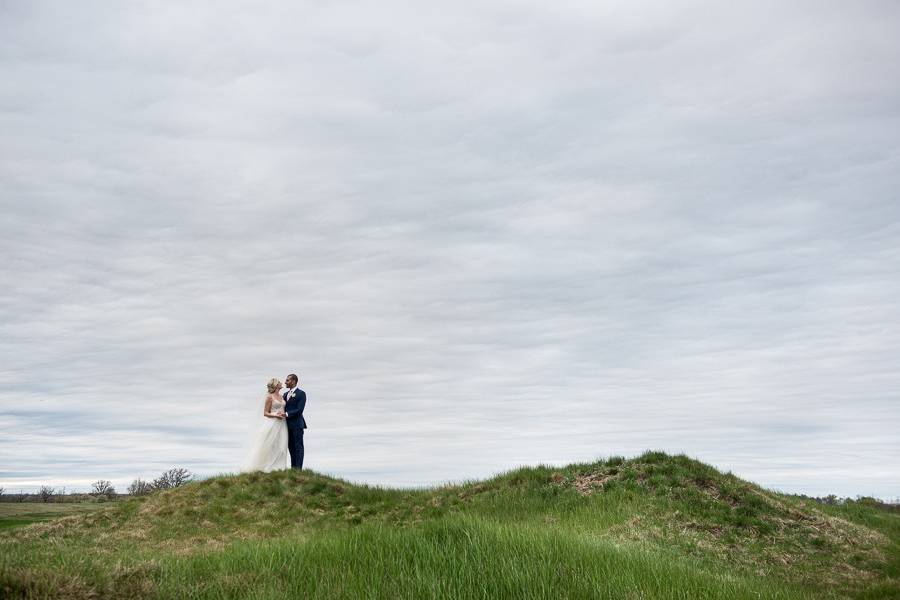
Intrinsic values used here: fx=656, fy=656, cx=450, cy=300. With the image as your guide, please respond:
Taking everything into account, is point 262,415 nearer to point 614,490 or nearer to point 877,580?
point 614,490

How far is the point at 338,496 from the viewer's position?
25.1 m

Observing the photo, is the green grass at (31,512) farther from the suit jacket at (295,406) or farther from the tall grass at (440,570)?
the tall grass at (440,570)

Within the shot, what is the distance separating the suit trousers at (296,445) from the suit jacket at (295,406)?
36cm

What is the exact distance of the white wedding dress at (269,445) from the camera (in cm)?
2694

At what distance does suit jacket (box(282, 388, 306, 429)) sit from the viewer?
88.5 ft

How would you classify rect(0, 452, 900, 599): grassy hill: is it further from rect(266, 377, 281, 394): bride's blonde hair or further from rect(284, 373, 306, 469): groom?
rect(266, 377, 281, 394): bride's blonde hair

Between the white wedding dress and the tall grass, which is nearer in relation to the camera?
the tall grass

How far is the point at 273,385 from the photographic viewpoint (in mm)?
27312

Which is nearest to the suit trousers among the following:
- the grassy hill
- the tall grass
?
the grassy hill

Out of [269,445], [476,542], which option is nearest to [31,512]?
[269,445]

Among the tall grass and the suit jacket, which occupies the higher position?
the suit jacket

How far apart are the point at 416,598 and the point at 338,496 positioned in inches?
703

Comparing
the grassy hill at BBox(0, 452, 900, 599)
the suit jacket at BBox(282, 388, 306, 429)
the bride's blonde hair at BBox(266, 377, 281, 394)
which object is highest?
the bride's blonde hair at BBox(266, 377, 281, 394)

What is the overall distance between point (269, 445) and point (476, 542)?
752 inches
